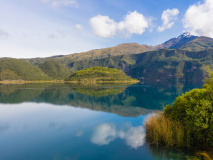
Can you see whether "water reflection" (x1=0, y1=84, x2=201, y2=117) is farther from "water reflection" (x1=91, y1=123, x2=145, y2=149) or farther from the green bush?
the green bush

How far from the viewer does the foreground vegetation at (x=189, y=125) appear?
16391 mm

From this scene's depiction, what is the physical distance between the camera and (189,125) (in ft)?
59.0

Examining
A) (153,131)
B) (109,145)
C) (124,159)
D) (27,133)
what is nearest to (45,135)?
(27,133)

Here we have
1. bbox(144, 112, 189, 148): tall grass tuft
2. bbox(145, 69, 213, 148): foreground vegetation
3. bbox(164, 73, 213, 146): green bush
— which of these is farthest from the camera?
bbox(144, 112, 189, 148): tall grass tuft

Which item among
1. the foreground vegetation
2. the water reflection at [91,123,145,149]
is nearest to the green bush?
the foreground vegetation

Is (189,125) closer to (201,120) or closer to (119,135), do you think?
(201,120)

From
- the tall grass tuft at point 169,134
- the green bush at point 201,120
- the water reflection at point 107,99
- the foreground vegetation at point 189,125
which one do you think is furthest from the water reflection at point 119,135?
the water reflection at point 107,99

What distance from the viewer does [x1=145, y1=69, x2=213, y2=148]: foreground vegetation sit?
16.4 meters

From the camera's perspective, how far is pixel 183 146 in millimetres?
18609

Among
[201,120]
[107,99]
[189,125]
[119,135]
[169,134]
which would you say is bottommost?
[107,99]

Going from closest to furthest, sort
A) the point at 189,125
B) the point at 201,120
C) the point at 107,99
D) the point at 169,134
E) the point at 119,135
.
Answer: the point at 201,120 → the point at 189,125 → the point at 169,134 → the point at 119,135 → the point at 107,99

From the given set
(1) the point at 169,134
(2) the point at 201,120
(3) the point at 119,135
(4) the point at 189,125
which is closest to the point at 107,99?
(3) the point at 119,135

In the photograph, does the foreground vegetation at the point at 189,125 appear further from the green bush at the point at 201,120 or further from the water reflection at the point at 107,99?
the water reflection at the point at 107,99

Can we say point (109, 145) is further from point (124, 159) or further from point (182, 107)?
point (182, 107)
